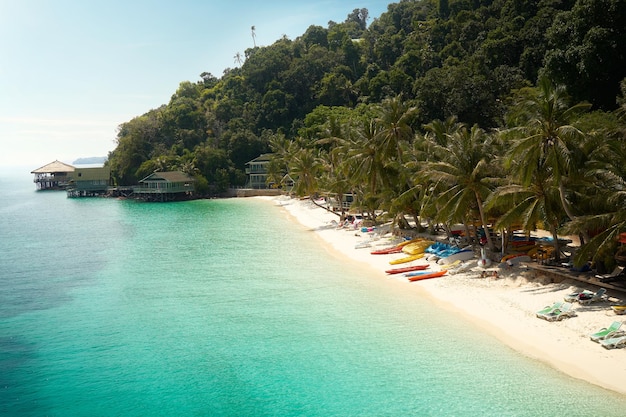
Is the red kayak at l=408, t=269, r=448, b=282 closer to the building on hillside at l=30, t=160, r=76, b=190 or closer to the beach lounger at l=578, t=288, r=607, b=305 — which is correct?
the beach lounger at l=578, t=288, r=607, b=305

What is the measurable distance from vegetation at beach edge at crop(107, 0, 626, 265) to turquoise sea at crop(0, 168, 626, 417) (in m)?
5.93

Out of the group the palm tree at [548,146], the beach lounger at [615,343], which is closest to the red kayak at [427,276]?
the palm tree at [548,146]

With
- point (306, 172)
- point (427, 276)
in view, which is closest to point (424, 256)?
point (427, 276)

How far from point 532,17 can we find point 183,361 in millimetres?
55911

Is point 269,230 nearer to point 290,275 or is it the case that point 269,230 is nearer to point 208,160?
point 290,275

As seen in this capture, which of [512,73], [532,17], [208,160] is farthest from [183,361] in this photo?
[208,160]

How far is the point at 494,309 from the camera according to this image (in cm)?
1973

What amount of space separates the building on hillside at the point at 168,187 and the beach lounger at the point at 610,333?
73.7m

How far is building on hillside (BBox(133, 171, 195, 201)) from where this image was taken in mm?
82500

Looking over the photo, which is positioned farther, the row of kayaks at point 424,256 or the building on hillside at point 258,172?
A: the building on hillside at point 258,172

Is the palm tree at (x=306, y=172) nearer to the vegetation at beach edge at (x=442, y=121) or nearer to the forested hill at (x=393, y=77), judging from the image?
the vegetation at beach edge at (x=442, y=121)

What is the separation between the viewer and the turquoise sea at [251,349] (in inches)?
551

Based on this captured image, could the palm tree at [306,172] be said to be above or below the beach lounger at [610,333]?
above

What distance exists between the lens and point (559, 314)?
17.7 meters
